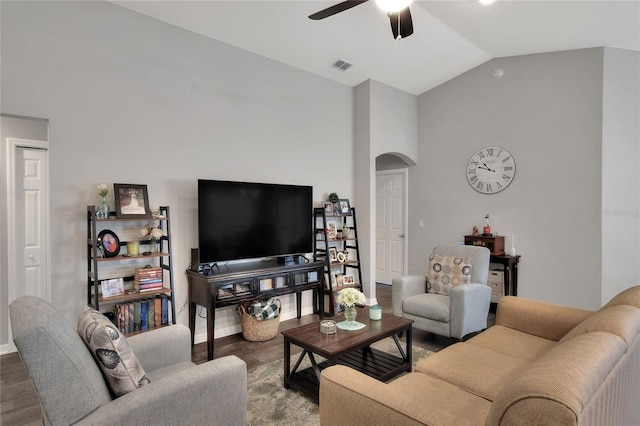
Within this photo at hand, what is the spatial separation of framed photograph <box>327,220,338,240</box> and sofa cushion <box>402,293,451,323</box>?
1446 millimetres

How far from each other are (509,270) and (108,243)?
458cm

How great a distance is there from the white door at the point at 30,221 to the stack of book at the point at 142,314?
44.5 inches

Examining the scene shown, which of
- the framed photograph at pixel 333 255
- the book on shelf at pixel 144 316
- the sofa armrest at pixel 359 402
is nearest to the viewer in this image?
the sofa armrest at pixel 359 402

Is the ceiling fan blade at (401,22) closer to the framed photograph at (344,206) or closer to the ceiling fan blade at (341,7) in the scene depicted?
the ceiling fan blade at (341,7)

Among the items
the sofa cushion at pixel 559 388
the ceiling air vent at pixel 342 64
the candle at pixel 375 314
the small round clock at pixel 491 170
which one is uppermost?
the ceiling air vent at pixel 342 64

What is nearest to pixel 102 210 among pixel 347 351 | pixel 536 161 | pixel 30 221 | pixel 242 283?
pixel 30 221

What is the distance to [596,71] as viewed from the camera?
14.2 feet

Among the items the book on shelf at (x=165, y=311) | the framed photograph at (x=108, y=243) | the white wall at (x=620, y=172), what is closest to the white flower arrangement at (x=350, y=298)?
the book on shelf at (x=165, y=311)

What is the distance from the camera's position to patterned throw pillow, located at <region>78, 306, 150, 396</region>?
5.22ft

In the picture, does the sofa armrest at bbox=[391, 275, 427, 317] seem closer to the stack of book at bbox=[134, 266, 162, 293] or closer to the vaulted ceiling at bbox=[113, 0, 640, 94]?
the stack of book at bbox=[134, 266, 162, 293]

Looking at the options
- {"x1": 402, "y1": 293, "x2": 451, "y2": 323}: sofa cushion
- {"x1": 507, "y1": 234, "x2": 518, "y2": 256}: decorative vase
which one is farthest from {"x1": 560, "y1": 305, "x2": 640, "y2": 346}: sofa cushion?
{"x1": 507, "y1": 234, "x2": 518, "y2": 256}: decorative vase

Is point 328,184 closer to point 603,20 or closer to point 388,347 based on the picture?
point 388,347

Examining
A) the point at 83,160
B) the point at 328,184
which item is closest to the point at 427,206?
the point at 328,184

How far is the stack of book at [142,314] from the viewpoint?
3068 millimetres
